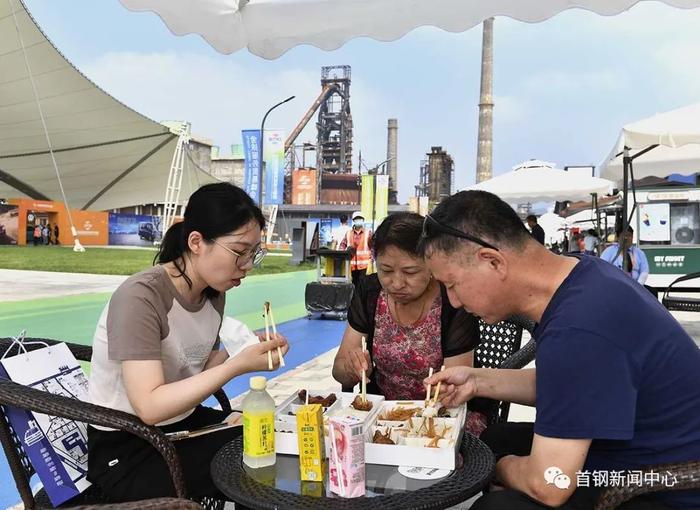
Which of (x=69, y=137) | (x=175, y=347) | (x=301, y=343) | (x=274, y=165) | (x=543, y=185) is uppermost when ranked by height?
(x=69, y=137)

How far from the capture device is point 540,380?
3.84ft

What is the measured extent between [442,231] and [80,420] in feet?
3.33

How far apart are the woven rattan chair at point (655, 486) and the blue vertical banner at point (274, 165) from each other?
72.3ft

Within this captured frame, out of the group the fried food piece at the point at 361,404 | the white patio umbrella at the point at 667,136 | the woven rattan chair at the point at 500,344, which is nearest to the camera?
the fried food piece at the point at 361,404

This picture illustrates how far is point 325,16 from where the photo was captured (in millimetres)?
2797

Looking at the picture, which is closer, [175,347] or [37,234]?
[175,347]

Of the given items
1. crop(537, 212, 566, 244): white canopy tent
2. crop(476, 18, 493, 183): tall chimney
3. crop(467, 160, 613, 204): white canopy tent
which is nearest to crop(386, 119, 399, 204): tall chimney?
crop(476, 18, 493, 183): tall chimney

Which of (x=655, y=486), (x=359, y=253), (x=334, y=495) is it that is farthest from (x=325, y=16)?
(x=359, y=253)

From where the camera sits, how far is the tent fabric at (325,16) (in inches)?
102

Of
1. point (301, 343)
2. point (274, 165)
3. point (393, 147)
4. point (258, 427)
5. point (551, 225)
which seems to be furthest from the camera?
point (393, 147)

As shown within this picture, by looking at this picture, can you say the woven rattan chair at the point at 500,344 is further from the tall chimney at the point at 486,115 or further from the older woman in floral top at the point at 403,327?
the tall chimney at the point at 486,115

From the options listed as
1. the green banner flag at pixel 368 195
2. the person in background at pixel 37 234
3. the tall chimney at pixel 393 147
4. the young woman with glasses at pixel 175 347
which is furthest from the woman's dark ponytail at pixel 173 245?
the tall chimney at pixel 393 147

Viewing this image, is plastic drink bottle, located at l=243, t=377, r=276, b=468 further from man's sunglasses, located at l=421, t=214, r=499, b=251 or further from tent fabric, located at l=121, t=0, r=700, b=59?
tent fabric, located at l=121, t=0, r=700, b=59

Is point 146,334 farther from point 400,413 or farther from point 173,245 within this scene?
point 400,413
